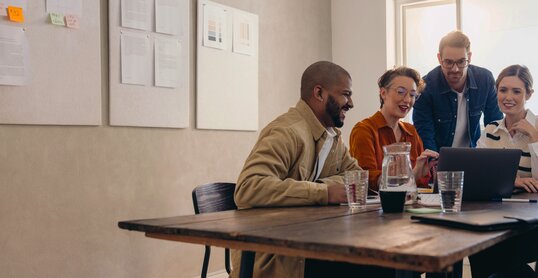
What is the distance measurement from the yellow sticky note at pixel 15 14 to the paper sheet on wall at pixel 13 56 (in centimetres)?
4

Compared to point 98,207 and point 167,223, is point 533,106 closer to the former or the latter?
point 98,207

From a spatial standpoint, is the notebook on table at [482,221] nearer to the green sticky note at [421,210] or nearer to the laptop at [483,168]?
the green sticky note at [421,210]

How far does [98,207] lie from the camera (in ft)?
9.99

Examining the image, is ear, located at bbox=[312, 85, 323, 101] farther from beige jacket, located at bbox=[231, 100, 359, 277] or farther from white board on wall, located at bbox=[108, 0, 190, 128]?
white board on wall, located at bbox=[108, 0, 190, 128]

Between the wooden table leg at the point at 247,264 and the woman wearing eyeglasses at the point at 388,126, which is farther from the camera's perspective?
the woman wearing eyeglasses at the point at 388,126

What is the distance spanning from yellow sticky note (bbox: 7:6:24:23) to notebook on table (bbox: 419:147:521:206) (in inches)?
76.7

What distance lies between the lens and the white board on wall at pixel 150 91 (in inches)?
122

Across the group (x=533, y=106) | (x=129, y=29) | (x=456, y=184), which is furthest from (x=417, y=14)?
(x=456, y=184)

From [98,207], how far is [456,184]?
6.75 feet

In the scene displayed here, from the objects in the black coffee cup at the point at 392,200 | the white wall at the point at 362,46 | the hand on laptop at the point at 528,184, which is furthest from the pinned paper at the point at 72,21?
the white wall at the point at 362,46

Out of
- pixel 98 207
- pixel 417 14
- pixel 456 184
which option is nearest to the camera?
pixel 456 184

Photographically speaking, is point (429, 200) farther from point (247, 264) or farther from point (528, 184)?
point (528, 184)

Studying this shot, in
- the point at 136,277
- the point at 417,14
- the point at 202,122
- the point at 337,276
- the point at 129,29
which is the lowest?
the point at 136,277

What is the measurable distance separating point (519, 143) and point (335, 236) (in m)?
1.88
